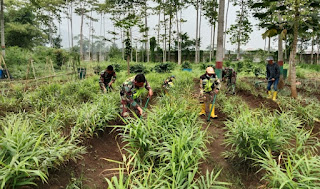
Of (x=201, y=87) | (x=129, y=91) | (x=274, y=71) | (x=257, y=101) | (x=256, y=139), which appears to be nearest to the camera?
(x=256, y=139)

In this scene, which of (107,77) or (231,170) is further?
(107,77)

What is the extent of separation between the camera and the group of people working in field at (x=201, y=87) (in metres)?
3.72

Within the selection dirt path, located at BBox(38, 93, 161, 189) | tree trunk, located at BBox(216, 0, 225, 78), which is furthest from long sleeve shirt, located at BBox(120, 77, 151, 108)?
tree trunk, located at BBox(216, 0, 225, 78)

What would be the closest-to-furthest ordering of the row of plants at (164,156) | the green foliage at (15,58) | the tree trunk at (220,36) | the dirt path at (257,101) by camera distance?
the row of plants at (164,156) → the dirt path at (257,101) → the tree trunk at (220,36) → the green foliage at (15,58)

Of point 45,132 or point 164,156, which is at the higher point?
point 45,132

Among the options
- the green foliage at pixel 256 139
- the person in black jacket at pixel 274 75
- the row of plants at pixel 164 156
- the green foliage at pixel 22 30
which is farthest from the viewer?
the green foliage at pixel 22 30

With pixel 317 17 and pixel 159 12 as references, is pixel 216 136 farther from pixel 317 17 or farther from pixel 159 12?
pixel 159 12

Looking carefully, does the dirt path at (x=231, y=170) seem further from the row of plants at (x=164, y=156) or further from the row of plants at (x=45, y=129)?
the row of plants at (x=45, y=129)

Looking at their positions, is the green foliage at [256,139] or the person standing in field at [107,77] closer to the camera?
the green foliage at [256,139]

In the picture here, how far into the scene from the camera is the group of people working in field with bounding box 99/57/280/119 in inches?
147

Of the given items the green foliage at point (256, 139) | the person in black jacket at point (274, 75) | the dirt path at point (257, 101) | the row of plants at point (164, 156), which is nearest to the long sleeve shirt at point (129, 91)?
the row of plants at point (164, 156)

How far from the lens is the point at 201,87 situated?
460cm

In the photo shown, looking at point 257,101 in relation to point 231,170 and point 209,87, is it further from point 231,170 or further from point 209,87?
point 231,170

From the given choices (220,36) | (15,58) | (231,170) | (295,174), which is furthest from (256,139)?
(15,58)
